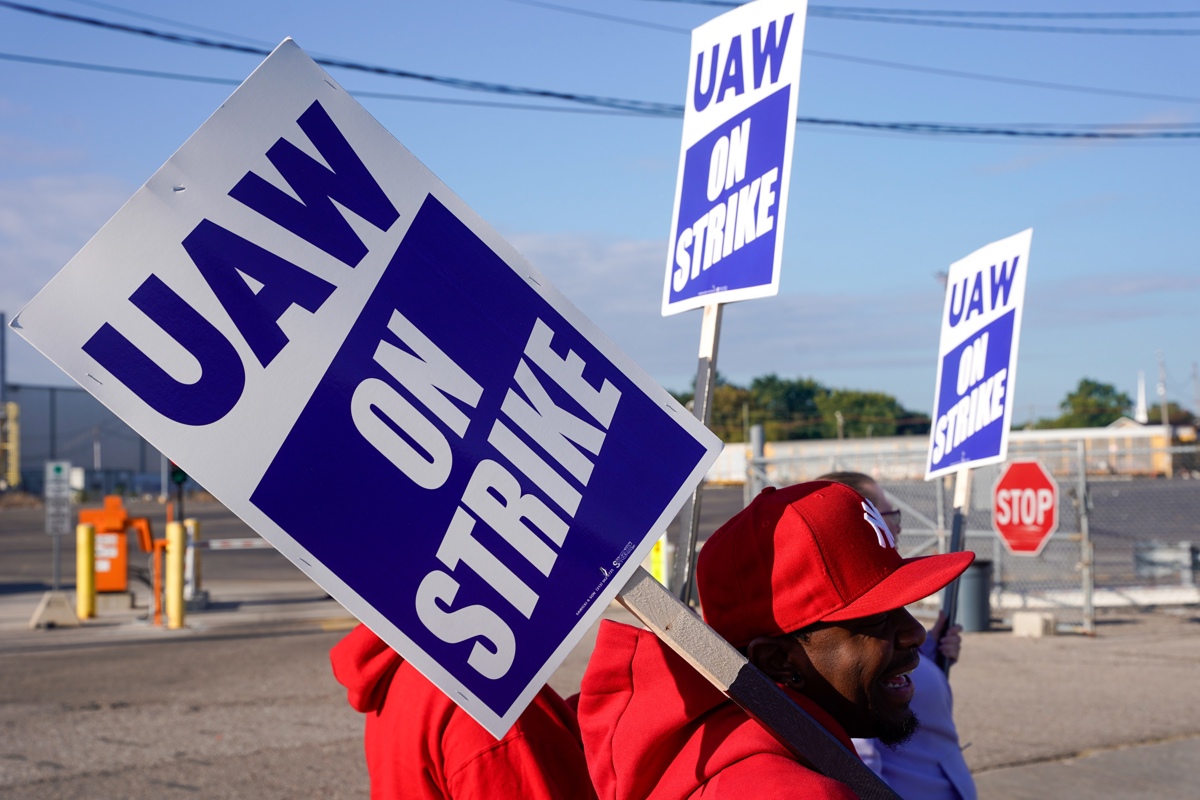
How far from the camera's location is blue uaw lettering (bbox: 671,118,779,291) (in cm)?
289

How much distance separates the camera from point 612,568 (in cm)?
161

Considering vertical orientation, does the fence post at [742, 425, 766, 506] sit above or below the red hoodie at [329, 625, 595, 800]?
above

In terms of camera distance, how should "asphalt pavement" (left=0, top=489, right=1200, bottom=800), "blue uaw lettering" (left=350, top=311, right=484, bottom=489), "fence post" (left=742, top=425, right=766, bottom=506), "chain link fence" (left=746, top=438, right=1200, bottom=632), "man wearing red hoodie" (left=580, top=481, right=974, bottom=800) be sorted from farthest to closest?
"fence post" (left=742, top=425, right=766, bottom=506)
"chain link fence" (left=746, top=438, right=1200, bottom=632)
"asphalt pavement" (left=0, top=489, right=1200, bottom=800)
"man wearing red hoodie" (left=580, top=481, right=974, bottom=800)
"blue uaw lettering" (left=350, top=311, right=484, bottom=489)

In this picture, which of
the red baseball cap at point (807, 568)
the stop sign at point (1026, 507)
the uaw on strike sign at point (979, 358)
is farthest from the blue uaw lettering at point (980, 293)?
the stop sign at point (1026, 507)

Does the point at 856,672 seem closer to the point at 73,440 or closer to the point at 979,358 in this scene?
the point at 979,358

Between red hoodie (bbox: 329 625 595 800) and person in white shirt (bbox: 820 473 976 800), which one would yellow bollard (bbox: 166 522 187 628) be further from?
person in white shirt (bbox: 820 473 976 800)

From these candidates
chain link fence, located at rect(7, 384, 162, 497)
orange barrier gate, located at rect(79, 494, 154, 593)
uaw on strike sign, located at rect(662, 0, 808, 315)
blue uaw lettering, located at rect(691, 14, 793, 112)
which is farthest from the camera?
chain link fence, located at rect(7, 384, 162, 497)

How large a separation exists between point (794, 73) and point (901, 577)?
1.64 metres

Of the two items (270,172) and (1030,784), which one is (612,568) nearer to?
(270,172)

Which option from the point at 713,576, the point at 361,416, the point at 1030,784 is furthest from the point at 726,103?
the point at 1030,784

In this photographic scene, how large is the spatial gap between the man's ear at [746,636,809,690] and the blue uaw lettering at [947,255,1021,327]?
3.42m

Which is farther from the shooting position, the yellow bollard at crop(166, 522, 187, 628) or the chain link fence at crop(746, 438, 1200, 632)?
the yellow bollard at crop(166, 522, 187, 628)

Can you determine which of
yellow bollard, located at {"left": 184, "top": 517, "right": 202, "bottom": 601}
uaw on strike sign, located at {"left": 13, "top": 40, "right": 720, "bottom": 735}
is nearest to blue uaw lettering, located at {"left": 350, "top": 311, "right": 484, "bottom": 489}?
uaw on strike sign, located at {"left": 13, "top": 40, "right": 720, "bottom": 735}

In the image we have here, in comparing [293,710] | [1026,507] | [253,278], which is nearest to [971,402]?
[253,278]
